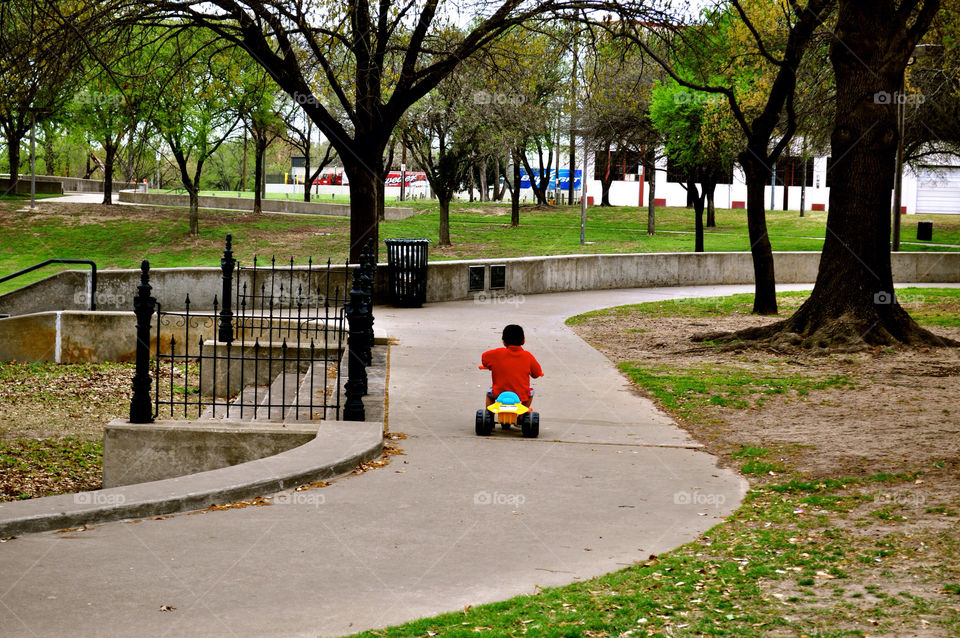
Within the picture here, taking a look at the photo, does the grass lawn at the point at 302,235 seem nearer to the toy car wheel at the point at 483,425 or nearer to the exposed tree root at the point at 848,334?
the exposed tree root at the point at 848,334

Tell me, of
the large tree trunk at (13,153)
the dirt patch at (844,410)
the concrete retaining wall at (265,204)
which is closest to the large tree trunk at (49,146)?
the large tree trunk at (13,153)

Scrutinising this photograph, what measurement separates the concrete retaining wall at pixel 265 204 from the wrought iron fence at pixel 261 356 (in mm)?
31319

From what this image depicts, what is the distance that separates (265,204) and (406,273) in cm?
3511

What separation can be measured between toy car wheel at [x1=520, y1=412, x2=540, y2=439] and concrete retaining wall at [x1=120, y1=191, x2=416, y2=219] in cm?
4073

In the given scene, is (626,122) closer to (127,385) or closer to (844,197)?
(844,197)

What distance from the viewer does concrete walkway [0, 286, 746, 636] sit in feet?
16.5

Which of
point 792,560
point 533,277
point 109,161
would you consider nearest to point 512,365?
point 792,560

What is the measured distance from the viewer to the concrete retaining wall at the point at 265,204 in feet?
171

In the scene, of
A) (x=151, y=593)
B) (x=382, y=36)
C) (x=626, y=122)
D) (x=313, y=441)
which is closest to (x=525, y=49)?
(x=382, y=36)

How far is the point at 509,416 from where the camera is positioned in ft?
31.4

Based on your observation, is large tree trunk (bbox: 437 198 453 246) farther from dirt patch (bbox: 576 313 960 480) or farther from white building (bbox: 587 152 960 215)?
white building (bbox: 587 152 960 215)

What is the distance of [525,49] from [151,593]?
60.7 ft

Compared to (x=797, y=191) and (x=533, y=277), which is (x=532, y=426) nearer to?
(x=533, y=277)

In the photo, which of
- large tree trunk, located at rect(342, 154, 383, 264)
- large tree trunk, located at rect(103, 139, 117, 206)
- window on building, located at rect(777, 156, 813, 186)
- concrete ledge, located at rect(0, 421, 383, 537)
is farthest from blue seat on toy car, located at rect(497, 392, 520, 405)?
window on building, located at rect(777, 156, 813, 186)
